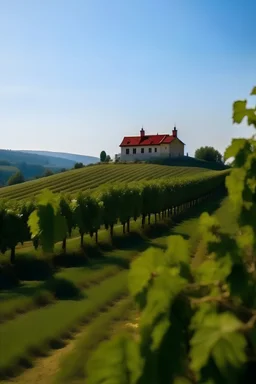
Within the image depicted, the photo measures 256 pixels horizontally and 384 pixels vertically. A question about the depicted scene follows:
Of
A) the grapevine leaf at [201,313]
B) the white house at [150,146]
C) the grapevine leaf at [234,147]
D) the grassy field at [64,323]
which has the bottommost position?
the grassy field at [64,323]

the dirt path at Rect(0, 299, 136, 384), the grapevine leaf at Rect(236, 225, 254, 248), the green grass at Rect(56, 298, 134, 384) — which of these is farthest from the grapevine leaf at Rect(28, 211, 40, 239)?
the grapevine leaf at Rect(236, 225, 254, 248)

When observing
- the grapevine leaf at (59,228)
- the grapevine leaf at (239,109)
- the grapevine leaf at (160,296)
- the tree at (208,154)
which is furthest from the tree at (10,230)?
the tree at (208,154)

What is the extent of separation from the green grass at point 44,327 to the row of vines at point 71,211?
21.4 feet

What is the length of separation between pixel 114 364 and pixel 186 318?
55 cm

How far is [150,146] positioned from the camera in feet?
485

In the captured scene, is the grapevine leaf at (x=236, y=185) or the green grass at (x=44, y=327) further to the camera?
the green grass at (x=44, y=327)

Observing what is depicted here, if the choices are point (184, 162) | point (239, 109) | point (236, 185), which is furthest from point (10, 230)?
point (184, 162)

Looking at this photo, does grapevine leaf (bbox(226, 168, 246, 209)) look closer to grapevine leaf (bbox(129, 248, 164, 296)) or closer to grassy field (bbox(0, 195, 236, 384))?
grapevine leaf (bbox(129, 248, 164, 296))

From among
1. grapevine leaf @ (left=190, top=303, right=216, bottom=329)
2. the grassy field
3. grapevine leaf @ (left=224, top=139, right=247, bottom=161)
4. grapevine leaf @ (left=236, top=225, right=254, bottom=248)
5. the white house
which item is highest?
the white house

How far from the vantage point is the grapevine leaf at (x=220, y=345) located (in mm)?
2396

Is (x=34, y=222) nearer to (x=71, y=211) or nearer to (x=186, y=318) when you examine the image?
(x=71, y=211)

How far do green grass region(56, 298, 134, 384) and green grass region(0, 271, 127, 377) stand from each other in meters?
0.82

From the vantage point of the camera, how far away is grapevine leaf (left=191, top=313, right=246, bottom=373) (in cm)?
240

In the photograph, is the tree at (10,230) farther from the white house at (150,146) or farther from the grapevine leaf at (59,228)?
the white house at (150,146)
